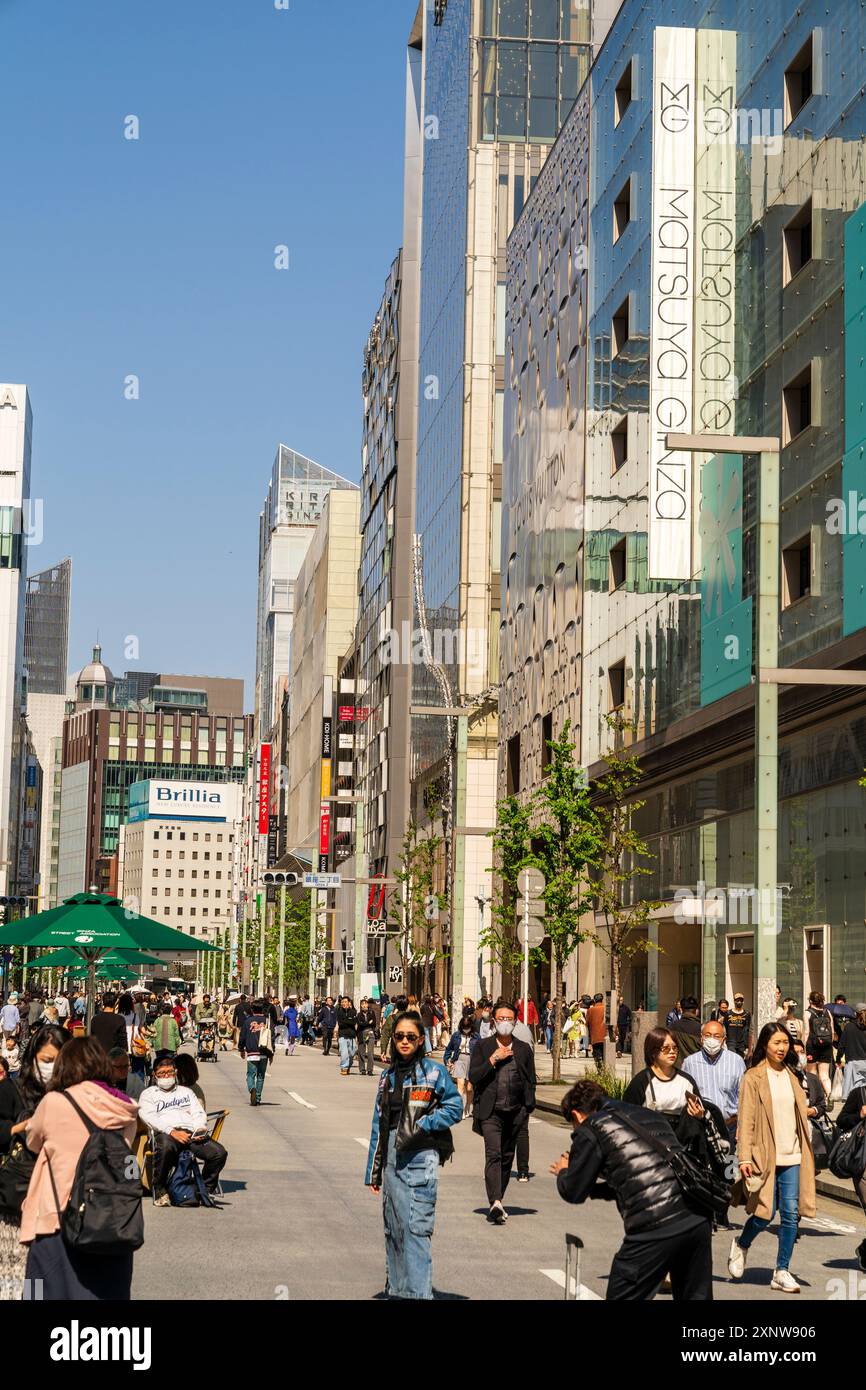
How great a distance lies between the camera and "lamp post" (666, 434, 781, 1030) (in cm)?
2288

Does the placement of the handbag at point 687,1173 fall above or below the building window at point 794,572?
below

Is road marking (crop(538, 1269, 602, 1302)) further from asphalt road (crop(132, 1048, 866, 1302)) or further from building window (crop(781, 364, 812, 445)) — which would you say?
building window (crop(781, 364, 812, 445))

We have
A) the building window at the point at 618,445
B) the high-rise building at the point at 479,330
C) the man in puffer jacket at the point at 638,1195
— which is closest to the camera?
the man in puffer jacket at the point at 638,1195

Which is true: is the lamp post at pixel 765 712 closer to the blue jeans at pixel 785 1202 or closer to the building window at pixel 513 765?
the blue jeans at pixel 785 1202

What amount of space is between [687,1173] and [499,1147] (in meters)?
7.89

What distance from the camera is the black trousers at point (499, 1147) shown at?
16453 mm

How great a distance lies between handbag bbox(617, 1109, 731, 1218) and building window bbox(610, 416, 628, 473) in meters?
43.7

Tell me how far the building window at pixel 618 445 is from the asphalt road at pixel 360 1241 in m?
30.9

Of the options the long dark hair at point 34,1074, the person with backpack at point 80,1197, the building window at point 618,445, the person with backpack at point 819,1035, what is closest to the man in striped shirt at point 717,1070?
the long dark hair at point 34,1074

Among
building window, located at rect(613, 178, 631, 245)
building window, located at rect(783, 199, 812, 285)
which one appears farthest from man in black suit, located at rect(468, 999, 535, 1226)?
building window, located at rect(613, 178, 631, 245)

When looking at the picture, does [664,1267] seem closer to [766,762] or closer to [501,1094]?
[501,1094]

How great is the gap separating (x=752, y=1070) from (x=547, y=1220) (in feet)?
13.7

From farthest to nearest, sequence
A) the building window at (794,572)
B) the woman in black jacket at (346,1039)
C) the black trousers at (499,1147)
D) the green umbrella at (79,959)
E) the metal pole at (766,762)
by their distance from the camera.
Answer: the woman in black jacket at (346,1039) < the building window at (794,572) < the green umbrella at (79,959) < the metal pole at (766,762) < the black trousers at (499,1147)
